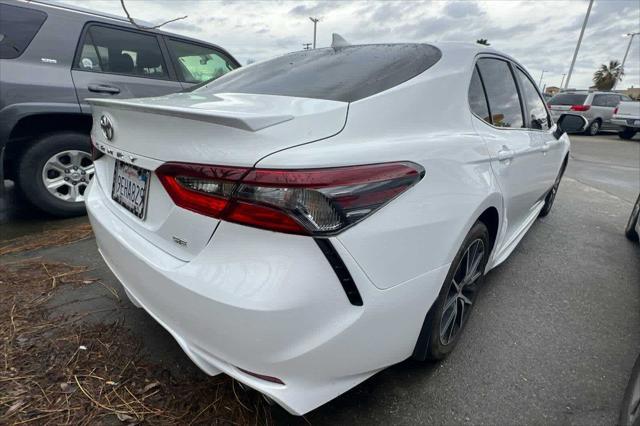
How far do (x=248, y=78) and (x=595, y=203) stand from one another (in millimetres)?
5290

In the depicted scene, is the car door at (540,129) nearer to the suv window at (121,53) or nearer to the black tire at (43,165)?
the suv window at (121,53)

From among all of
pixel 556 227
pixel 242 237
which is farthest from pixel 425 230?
pixel 556 227

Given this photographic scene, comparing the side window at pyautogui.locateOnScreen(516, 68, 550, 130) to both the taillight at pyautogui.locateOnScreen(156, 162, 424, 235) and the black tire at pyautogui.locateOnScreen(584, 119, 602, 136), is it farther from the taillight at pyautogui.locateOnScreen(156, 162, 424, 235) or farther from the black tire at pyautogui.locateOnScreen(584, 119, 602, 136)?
the black tire at pyautogui.locateOnScreen(584, 119, 602, 136)

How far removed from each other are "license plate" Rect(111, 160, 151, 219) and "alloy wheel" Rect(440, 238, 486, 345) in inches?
56.0

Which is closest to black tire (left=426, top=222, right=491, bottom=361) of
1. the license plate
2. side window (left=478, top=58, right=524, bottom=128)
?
side window (left=478, top=58, right=524, bottom=128)

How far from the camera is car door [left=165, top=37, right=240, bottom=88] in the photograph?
429cm

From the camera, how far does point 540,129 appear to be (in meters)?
3.01

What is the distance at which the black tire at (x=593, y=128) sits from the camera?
1584cm

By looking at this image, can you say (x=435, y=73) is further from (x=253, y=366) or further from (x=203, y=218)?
(x=253, y=366)

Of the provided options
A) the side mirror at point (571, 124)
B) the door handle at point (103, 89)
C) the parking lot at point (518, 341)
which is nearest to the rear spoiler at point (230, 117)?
the parking lot at point (518, 341)

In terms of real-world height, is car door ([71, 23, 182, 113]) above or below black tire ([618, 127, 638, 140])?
above

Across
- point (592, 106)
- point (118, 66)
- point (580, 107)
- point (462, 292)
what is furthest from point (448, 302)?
point (592, 106)

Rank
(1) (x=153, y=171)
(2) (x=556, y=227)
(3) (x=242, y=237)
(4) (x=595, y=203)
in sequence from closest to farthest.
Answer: (3) (x=242, y=237), (1) (x=153, y=171), (2) (x=556, y=227), (4) (x=595, y=203)

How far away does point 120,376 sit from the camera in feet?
6.00
